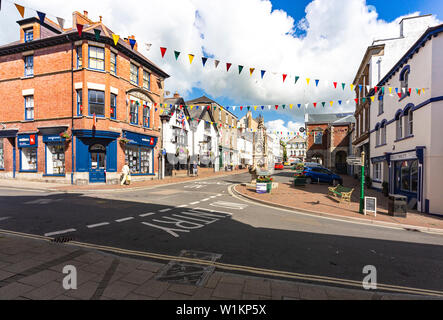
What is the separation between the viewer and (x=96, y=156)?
1725cm

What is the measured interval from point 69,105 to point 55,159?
490 cm

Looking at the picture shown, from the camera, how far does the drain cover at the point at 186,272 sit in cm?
343

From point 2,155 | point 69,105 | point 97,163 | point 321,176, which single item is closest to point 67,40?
point 69,105

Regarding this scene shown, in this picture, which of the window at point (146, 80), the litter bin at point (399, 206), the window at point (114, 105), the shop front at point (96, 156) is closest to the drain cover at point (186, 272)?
the litter bin at point (399, 206)

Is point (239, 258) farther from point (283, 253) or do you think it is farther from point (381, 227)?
point (381, 227)

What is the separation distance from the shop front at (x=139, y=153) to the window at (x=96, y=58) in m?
5.56

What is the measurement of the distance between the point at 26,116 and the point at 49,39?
7.14m

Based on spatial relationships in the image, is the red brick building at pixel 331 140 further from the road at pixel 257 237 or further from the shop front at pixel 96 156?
the shop front at pixel 96 156

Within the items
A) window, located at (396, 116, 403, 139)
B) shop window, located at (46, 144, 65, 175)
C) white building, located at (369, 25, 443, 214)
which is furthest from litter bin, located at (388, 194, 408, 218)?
shop window, located at (46, 144, 65, 175)

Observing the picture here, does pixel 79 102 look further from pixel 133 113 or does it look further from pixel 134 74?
pixel 134 74

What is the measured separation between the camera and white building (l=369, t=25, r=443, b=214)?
9.75 m

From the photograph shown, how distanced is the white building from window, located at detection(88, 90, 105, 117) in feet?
68.6
